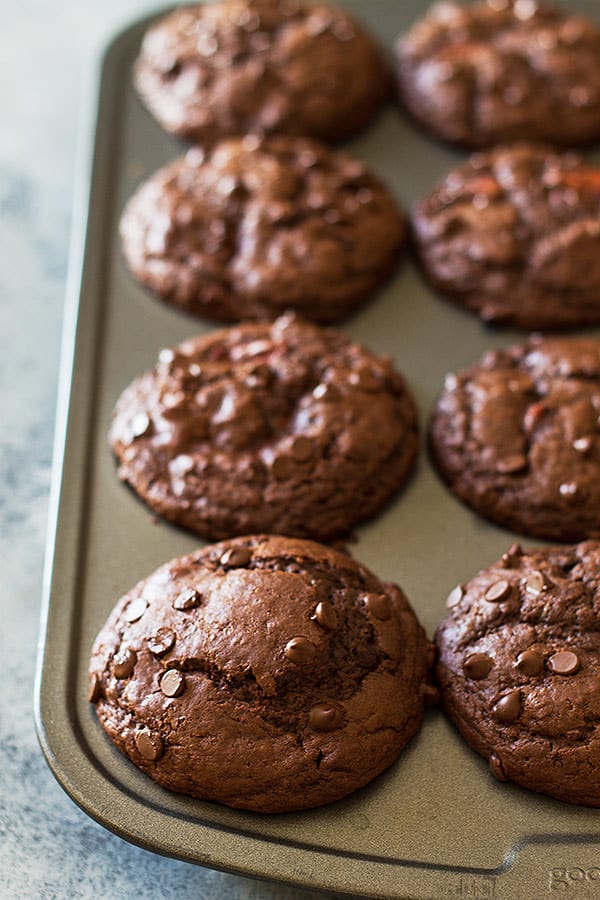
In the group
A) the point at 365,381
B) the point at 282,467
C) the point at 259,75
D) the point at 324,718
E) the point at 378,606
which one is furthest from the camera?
the point at 259,75

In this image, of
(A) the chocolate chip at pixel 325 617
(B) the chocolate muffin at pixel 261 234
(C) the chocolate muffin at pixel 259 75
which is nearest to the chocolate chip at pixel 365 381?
(B) the chocolate muffin at pixel 261 234

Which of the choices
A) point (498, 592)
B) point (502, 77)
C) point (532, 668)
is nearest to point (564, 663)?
point (532, 668)

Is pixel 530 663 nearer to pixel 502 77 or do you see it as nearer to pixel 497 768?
pixel 497 768

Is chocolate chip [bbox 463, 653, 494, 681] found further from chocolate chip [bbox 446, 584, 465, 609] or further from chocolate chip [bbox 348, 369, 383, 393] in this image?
chocolate chip [bbox 348, 369, 383, 393]

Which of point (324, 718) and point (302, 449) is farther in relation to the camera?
point (302, 449)

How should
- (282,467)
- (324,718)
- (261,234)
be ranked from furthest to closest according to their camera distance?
(261,234), (282,467), (324,718)
